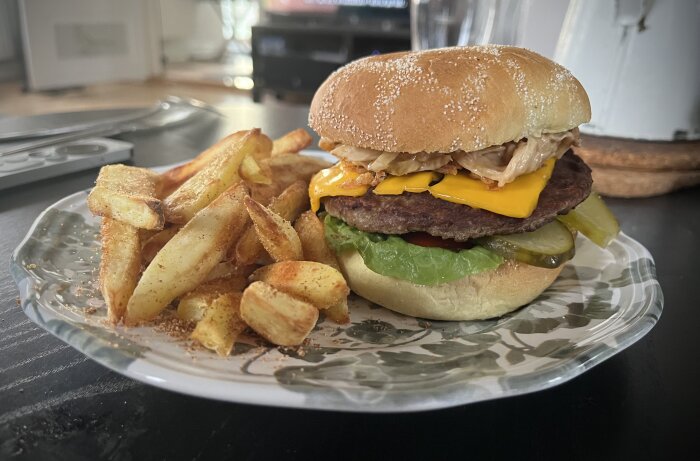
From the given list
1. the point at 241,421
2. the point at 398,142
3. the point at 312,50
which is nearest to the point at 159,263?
the point at 241,421

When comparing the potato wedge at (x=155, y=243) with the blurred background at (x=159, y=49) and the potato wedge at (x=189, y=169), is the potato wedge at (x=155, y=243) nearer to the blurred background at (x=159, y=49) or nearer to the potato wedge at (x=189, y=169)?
the potato wedge at (x=189, y=169)

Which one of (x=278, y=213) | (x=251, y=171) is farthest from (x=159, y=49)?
(x=278, y=213)

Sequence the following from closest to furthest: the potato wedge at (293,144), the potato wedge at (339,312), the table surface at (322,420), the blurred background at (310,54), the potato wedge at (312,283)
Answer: the table surface at (322,420)
the potato wedge at (312,283)
the potato wedge at (339,312)
the potato wedge at (293,144)
the blurred background at (310,54)

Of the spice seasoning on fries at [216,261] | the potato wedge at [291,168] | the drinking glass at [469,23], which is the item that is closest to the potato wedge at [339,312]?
the spice seasoning on fries at [216,261]

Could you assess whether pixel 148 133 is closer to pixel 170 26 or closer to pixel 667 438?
pixel 667 438

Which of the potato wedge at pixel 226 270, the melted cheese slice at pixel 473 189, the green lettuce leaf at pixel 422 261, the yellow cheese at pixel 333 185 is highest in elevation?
the melted cheese slice at pixel 473 189

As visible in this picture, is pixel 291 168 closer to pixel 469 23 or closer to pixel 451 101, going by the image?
pixel 451 101

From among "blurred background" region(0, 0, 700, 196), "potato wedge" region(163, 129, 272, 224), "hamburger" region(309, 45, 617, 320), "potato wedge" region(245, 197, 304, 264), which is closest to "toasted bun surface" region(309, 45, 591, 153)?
"hamburger" region(309, 45, 617, 320)
